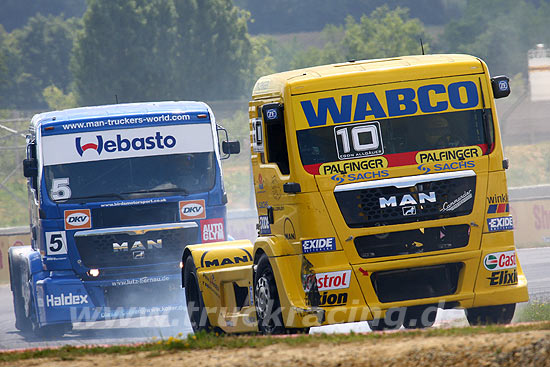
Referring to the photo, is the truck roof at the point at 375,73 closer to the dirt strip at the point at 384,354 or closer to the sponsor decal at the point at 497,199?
the sponsor decal at the point at 497,199

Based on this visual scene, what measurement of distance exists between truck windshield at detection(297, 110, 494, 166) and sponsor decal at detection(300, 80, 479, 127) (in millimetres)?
71

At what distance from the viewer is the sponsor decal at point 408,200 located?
9.98m

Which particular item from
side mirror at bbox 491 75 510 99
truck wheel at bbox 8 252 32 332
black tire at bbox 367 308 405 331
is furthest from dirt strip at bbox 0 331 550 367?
truck wheel at bbox 8 252 32 332

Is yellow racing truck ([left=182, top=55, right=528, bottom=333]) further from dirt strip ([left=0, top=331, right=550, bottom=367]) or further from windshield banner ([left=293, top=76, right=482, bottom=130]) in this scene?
dirt strip ([left=0, top=331, right=550, bottom=367])

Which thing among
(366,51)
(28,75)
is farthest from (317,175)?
→ (28,75)

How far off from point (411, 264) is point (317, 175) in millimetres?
1295

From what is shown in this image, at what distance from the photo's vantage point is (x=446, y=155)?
10055 mm

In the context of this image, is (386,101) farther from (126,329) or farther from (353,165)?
(126,329)

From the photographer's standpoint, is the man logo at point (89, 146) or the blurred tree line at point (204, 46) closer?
the man logo at point (89, 146)

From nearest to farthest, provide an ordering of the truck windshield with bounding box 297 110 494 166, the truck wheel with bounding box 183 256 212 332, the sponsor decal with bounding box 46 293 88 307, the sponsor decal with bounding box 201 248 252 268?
the truck windshield with bounding box 297 110 494 166, the sponsor decal with bounding box 201 248 252 268, the truck wheel with bounding box 183 256 212 332, the sponsor decal with bounding box 46 293 88 307

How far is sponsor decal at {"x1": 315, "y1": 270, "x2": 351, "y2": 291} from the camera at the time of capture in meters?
9.84

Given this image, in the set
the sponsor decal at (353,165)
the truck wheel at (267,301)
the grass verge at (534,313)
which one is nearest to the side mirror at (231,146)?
the grass verge at (534,313)

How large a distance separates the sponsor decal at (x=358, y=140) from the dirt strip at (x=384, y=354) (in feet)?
7.30

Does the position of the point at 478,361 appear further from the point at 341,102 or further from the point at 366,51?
the point at 366,51
